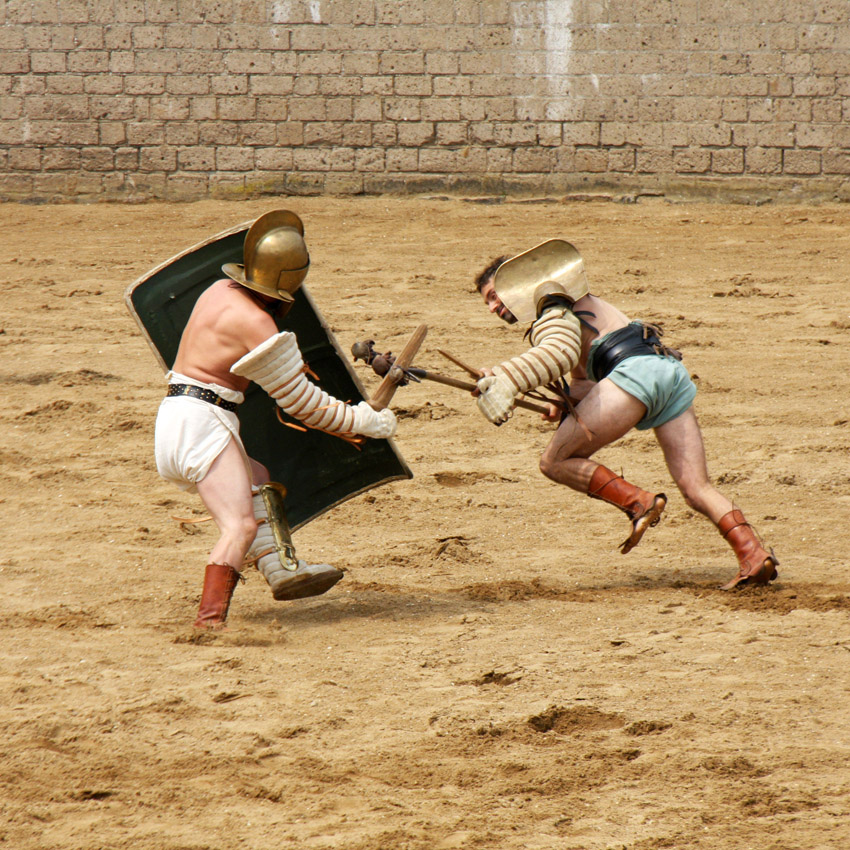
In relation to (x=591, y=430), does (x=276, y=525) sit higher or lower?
lower

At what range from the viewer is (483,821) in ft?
9.05

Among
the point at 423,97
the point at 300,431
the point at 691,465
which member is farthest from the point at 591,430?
the point at 423,97

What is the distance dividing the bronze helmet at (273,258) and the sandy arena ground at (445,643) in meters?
1.25

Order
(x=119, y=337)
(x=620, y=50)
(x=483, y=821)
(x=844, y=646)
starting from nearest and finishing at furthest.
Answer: (x=483, y=821) < (x=844, y=646) < (x=119, y=337) < (x=620, y=50)

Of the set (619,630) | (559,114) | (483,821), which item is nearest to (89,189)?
(559,114)

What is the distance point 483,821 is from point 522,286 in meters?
2.29

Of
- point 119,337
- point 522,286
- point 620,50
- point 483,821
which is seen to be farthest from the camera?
point 620,50

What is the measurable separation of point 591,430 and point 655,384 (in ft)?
0.98

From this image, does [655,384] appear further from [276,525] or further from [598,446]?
[276,525]

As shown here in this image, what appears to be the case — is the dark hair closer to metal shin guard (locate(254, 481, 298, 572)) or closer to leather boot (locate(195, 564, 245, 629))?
metal shin guard (locate(254, 481, 298, 572))

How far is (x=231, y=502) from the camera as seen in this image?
4.02 m

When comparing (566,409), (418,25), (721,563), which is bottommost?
(721,563)

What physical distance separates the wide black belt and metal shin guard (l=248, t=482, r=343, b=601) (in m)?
1.33

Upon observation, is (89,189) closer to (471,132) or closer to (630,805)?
(471,132)
